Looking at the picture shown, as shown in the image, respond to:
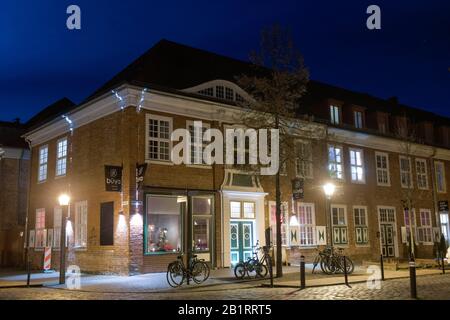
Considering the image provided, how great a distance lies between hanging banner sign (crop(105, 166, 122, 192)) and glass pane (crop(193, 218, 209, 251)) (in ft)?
13.5

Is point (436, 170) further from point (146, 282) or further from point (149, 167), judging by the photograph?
point (146, 282)

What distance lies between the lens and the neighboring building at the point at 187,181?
23.0 meters

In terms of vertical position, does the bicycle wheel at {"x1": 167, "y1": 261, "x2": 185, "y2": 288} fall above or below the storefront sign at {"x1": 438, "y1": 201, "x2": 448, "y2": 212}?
below

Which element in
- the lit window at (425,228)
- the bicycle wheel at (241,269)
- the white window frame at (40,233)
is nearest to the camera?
the bicycle wheel at (241,269)

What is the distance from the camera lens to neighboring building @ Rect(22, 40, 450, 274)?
75.5 feet

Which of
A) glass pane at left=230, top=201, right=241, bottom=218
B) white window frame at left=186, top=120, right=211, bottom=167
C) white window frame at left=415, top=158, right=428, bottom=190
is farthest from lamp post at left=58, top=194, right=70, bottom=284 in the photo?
white window frame at left=415, top=158, right=428, bottom=190

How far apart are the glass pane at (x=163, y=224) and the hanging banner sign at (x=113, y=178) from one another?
1472 millimetres

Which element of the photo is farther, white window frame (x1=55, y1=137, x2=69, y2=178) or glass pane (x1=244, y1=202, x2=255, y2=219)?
white window frame (x1=55, y1=137, x2=69, y2=178)

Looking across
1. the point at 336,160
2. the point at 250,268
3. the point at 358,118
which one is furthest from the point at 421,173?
the point at 250,268

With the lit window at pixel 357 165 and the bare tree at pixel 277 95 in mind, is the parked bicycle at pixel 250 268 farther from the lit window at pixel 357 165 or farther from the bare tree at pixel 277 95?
the lit window at pixel 357 165

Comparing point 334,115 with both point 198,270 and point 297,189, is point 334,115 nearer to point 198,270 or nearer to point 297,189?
point 297,189

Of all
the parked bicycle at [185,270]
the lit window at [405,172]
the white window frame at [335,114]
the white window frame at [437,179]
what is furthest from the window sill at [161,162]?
the white window frame at [437,179]

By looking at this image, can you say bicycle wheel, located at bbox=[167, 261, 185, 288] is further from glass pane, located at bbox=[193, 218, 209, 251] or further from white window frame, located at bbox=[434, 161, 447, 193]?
white window frame, located at bbox=[434, 161, 447, 193]

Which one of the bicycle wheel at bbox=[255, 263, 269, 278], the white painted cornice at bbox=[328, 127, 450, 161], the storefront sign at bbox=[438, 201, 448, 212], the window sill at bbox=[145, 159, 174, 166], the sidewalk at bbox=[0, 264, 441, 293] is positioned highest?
the white painted cornice at bbox=[328, 127, 450, 161]
